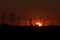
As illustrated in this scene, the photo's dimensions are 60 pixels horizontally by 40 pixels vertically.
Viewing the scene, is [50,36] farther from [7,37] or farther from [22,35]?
[7,37]

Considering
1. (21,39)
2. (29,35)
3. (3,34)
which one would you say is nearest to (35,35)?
(29,35)

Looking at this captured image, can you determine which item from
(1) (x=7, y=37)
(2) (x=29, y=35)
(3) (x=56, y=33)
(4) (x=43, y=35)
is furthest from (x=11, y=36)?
(3) (x=56, y=33)

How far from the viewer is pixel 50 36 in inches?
1538

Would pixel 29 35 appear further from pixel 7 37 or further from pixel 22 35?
pixel 7 37

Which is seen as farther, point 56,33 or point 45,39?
point 56,33

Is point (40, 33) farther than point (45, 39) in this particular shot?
Yes

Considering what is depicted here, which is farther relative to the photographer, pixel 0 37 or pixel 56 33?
pixel 56 33

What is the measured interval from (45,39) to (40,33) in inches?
137

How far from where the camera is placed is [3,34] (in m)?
38.0

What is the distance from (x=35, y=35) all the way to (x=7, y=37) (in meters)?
6.05

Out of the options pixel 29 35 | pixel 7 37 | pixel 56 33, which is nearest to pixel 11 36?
pixel 7 37

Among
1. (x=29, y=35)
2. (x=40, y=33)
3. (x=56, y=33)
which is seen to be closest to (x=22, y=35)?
(x=29, y=35)

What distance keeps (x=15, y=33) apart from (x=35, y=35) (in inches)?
165

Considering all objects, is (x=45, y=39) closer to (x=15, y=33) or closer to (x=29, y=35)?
(x=29, y=35)
